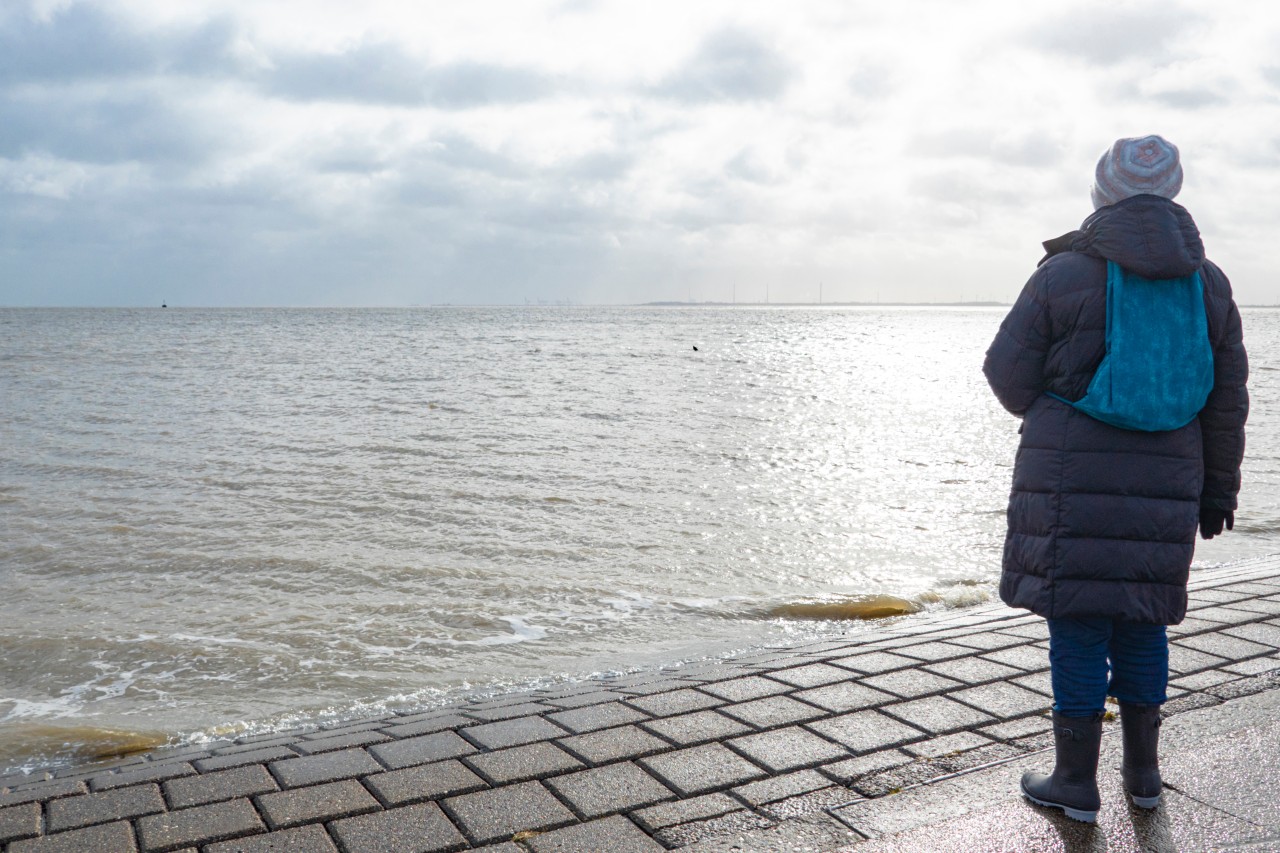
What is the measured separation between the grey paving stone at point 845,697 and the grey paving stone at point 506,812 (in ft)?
4.17

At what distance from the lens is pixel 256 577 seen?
23.7ft

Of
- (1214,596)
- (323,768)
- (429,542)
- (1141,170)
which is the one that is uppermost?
(1141,170)

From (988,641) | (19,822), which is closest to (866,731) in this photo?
(988,641)

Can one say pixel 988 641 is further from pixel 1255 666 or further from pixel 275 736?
pixel 275 736

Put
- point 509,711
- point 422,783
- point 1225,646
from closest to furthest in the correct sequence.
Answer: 1. point 422,783
2. point 509,711
3. point 1225,646

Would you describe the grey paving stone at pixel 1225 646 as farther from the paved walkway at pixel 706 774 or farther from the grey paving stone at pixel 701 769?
the grey paving stone at pixel 701 769

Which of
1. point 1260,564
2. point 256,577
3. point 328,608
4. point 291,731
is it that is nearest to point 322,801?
point 291,731

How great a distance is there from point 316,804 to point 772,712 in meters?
1.69

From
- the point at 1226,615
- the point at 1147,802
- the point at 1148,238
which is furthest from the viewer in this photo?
the point at 1226,615

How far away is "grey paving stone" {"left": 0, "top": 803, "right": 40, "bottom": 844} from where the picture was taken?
2.79 meters

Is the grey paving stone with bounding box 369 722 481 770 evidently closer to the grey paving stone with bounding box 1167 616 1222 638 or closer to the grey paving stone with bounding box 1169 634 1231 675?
the grey paving stone with bounding box 1169 634 1231 675

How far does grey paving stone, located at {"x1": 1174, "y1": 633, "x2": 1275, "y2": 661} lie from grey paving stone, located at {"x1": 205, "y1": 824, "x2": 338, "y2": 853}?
3.79 m

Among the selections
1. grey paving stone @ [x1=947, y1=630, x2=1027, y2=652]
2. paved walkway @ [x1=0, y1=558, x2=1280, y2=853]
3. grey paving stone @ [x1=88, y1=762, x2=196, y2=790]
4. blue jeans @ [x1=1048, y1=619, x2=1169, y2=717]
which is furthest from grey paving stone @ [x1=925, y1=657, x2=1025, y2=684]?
grey paving stone @ [x1=88, y1=762, x2=196, y2=790]

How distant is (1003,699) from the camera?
3.71 m
